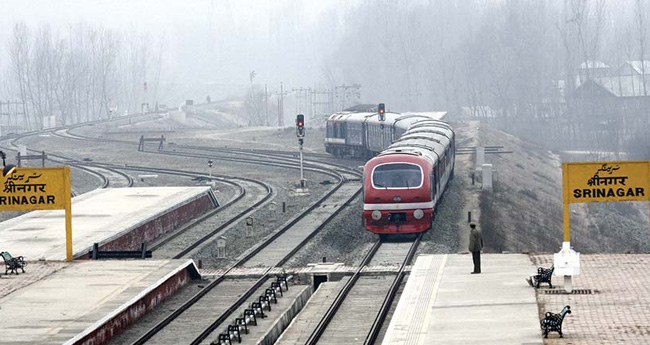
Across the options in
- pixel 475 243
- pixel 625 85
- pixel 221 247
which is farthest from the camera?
pixel 625 85

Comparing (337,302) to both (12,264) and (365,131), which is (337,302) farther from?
(365,131)

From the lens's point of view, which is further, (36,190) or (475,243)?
(36,190)

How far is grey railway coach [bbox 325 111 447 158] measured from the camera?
2159 inches

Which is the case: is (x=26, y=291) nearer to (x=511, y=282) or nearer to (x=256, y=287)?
(x=256, y=287)

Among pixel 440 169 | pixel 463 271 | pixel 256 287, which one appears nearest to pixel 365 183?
pixel 440 169

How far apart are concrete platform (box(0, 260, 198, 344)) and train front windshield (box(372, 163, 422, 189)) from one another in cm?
743

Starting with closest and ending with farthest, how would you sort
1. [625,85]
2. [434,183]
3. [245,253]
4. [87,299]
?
[87,299], [245,253], [434,183], [625,85]

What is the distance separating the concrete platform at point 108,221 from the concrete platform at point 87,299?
3018mm

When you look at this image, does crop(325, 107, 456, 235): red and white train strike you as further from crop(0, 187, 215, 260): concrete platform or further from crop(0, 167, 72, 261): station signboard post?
crop(0, 167, 72, 261): station signboard post

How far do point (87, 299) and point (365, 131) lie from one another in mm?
38137

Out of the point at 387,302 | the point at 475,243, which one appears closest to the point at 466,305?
the point at 475,243

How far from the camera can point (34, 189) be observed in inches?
1034

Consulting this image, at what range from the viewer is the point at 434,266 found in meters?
24.1

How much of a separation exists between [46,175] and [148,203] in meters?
14.0
